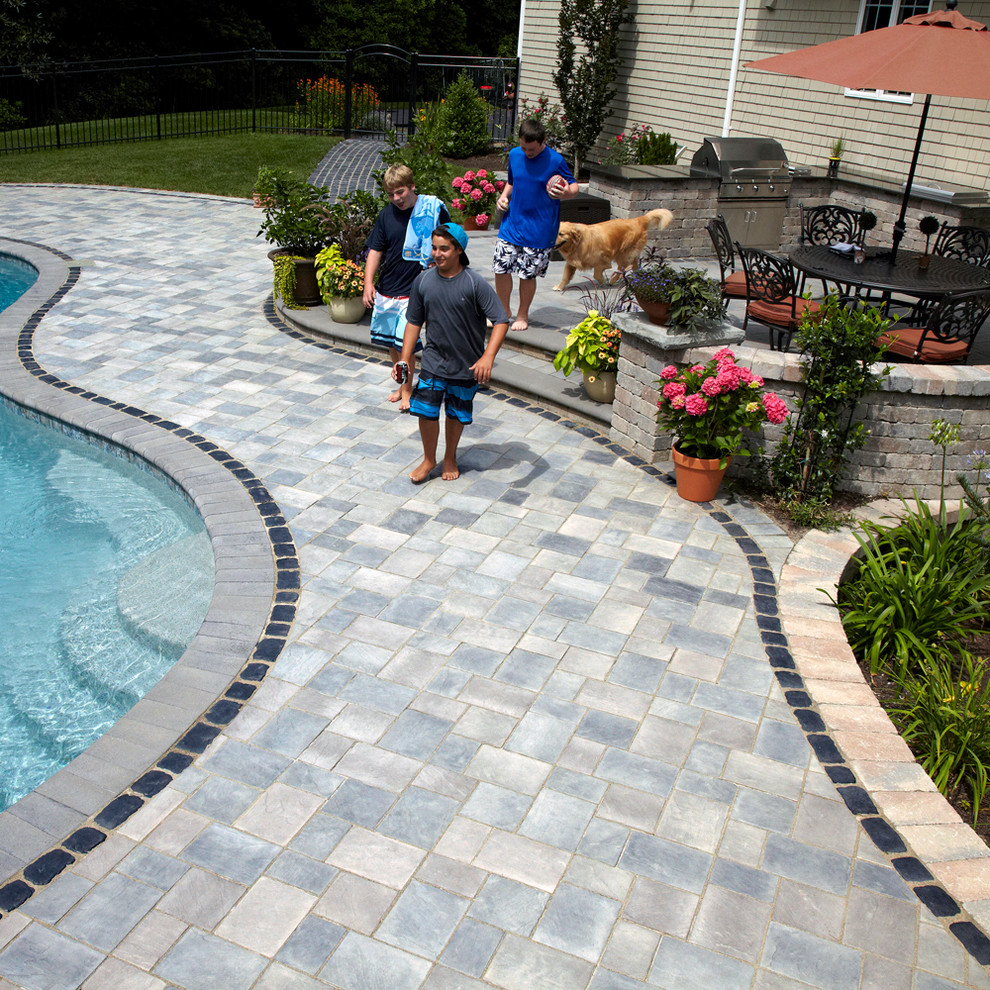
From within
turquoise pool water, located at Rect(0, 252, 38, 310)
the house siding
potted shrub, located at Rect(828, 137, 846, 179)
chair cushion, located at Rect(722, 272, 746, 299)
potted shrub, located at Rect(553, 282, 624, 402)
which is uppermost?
the house siding

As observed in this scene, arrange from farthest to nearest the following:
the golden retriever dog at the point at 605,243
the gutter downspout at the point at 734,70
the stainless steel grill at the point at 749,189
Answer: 1. the gutter downspout at the point at 734,70
2. the stainless steel grill at the point at 749,189
3. the golden retriever dog at the point at 605,243

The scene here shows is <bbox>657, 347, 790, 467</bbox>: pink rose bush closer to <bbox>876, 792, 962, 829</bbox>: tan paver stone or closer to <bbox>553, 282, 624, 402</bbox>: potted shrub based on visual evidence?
<bbox>553, 282, 624, 402</bbox>: potted shrub

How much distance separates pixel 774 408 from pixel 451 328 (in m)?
2.18

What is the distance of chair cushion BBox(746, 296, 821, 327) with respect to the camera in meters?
7.51

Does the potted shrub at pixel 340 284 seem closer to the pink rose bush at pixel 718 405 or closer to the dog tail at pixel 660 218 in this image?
the dog tail at pixel 660 218

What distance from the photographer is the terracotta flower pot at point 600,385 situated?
7738 millimetres

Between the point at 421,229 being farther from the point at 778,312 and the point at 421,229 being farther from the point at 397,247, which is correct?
the point at 778,312

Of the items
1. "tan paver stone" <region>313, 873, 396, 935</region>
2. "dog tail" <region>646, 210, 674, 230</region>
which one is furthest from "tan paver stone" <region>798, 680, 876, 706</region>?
"dog tail" <region>646, 210, 674, 230</region>

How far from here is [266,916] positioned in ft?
11.7

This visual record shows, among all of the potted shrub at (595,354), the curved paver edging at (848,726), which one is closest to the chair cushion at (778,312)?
the potted shrub at (595,354)

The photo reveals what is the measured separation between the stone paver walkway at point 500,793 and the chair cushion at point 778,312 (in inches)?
72.2

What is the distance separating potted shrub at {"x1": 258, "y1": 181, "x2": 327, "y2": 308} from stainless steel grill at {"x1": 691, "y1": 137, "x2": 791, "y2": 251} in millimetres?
4917

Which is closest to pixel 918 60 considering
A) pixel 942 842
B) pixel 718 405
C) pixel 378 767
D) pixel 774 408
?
pixel 774 408

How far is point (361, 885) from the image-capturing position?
3.70m
